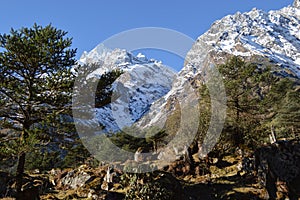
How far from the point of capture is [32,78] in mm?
15094

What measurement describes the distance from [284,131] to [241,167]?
18.1 meters

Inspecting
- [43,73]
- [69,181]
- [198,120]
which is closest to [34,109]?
[43,73]

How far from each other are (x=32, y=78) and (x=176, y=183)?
10.7 meters

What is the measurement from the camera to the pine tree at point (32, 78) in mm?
14107

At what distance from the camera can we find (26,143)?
452 inches

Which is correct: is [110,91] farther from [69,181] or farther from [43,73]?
[69,181]

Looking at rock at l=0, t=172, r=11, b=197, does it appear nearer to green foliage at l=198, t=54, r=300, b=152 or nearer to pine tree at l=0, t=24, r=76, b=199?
pine tree at l=0, t=24, r=76, b=199

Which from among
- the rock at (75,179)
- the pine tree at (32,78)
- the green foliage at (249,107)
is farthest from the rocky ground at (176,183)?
the pine tree at (32,78)

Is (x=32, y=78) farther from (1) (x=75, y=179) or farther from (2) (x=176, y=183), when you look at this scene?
(1) (x=75, y=179)

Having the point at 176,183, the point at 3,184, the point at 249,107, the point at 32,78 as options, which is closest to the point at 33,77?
the point at 32,78

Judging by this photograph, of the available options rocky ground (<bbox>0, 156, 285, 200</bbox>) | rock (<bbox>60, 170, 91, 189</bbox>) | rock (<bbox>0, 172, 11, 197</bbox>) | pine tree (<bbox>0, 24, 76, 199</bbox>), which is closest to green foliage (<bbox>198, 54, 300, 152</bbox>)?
rocky ground (<bbox>0, 156, 285, 200</bbox>)

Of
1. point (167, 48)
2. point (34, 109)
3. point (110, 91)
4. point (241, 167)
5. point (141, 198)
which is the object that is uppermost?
point (167, 48)

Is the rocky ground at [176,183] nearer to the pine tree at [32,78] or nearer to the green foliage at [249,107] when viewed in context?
the green foliage at [249,107]

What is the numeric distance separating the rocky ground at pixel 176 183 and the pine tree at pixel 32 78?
4.33 m
